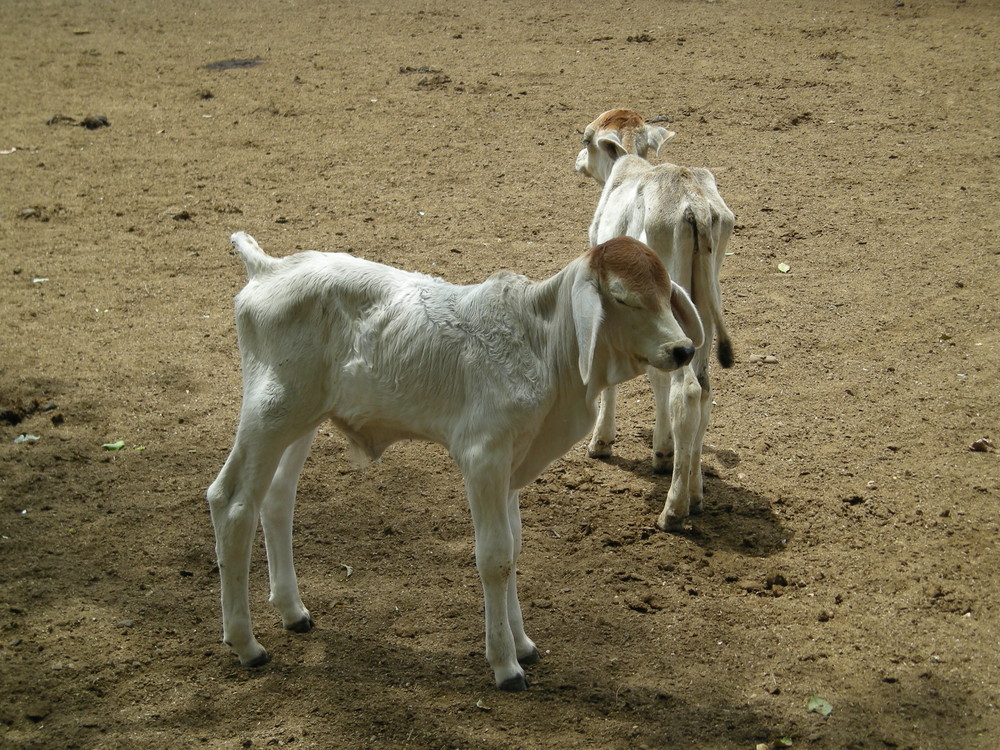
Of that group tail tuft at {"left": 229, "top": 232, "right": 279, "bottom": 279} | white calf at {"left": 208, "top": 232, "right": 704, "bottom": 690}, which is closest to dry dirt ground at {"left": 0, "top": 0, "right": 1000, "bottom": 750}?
white calf at {"left": 208, "top": 232, "right": 704, "bottom": 690}

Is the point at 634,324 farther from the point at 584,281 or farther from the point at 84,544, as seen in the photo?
the point at 84,544

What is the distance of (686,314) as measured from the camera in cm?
430

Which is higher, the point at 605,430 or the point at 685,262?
the point at 685,262

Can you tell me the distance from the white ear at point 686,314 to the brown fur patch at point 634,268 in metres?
0.20

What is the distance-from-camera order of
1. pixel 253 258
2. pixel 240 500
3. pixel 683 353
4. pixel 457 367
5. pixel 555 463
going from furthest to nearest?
pixel 555 463, pixel 253 258, pixel 240 500, pixel 457 367, pixel 683 353

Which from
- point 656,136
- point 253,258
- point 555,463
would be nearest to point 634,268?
point 253,258

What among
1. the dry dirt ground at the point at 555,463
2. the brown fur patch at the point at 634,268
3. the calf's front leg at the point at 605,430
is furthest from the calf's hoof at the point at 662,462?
the brown fur patch at the point at 634,268

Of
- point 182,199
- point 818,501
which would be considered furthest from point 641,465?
point 182,199

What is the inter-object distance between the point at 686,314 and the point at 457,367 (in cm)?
95

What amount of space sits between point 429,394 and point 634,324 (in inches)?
34.3

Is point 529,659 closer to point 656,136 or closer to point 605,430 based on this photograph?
point 605,430

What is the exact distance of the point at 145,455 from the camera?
6.55 meters

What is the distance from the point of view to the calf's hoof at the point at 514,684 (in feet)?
14.7

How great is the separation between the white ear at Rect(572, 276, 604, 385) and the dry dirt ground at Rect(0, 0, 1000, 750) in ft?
5.04
